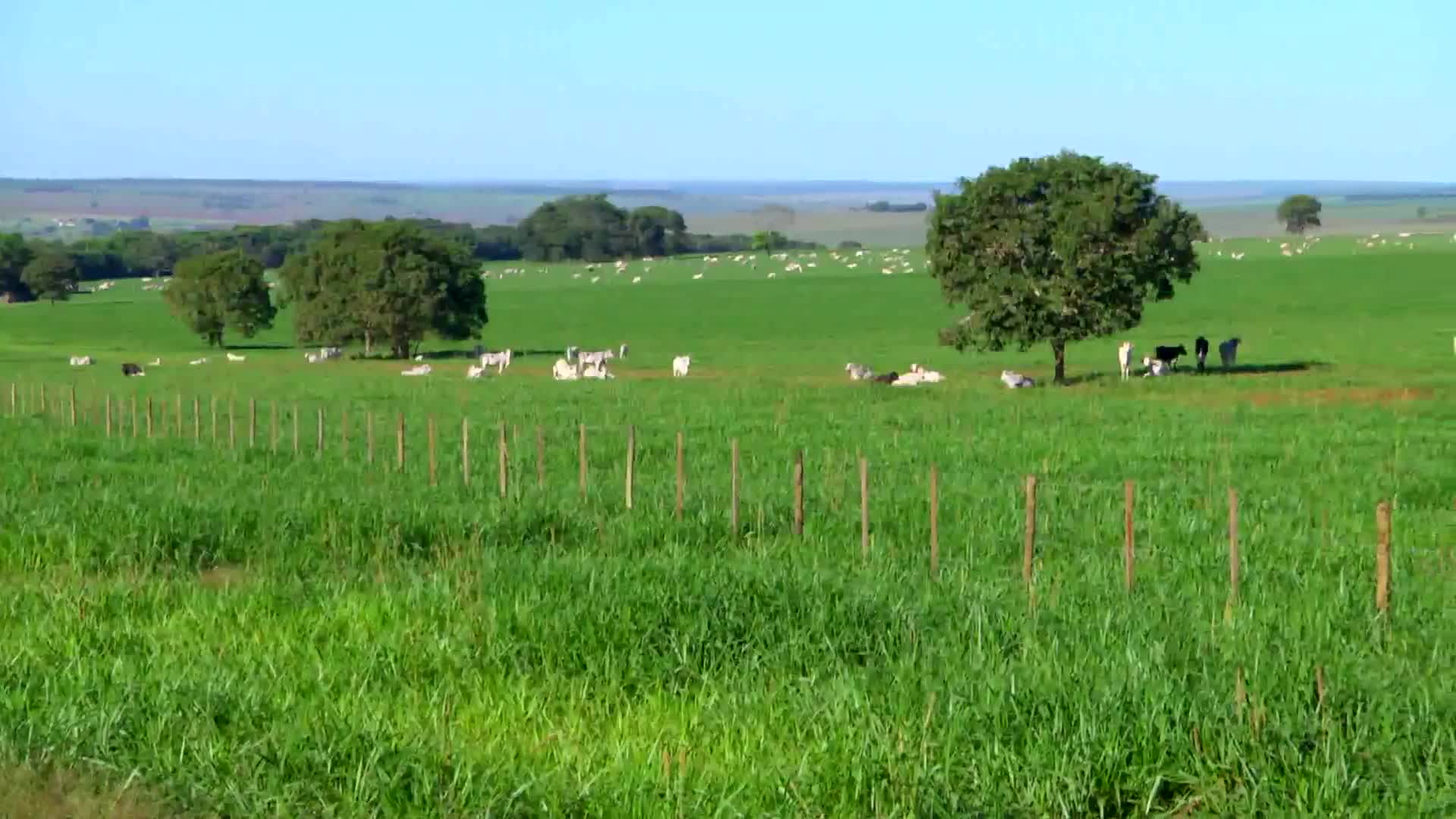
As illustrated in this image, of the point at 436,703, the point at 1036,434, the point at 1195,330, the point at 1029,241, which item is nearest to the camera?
the point at 436,703

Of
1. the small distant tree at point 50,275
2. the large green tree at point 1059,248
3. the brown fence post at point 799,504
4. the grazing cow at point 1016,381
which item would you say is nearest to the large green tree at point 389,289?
the large green tree at point 1059,248

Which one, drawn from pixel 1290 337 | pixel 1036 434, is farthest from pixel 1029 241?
pixel 1290 337

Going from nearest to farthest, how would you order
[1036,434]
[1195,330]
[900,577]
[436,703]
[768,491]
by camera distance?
[436,703] < [900,577] < [768,491] < [1036,434] < [1195,330]

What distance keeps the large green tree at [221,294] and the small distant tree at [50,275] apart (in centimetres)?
4133

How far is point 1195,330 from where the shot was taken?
2749 inches

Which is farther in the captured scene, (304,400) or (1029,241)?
(1029,241)

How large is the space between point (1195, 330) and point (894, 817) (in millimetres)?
64555

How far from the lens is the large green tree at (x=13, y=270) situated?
123 meters

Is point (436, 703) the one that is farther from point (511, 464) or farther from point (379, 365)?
point (379, 365)

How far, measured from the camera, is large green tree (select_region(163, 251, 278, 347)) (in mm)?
81500

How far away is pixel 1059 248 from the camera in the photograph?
43906 millimetres

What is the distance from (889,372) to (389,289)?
25.6m

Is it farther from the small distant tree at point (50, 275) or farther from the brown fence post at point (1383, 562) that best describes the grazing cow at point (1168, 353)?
the small distant tree at point (50, 275)

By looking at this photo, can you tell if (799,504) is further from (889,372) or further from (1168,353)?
(1168,353)
